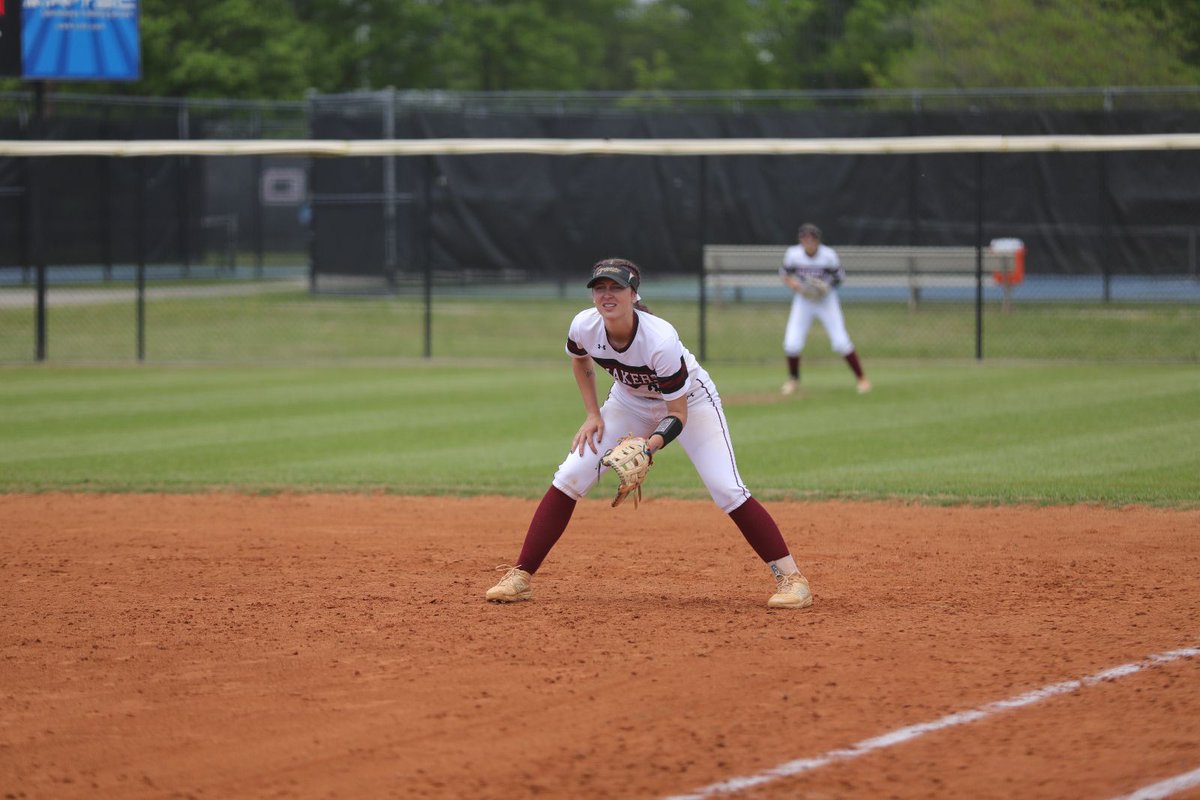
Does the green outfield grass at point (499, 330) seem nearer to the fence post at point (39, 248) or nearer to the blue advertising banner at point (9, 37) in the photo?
the fence post at point (39, 248)

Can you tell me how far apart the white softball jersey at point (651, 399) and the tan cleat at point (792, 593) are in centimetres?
47

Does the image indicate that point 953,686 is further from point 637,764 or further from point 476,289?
point 476,289

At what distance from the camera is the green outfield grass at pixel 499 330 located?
66.1 feet

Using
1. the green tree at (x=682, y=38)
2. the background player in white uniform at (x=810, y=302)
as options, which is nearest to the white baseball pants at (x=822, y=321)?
the background player in white uniform at (x=810, y=302)

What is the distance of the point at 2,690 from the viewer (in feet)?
18.6

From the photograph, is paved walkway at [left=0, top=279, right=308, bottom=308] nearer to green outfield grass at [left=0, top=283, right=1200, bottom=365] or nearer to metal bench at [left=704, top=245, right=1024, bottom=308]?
green outfield grass at [left=0, top=283, right=1200, bottom=365]

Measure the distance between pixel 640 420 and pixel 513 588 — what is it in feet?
3.50

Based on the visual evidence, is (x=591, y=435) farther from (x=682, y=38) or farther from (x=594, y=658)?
(x=682, y=38)

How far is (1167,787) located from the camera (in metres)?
4.46

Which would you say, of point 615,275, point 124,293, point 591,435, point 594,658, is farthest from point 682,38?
point 594,658

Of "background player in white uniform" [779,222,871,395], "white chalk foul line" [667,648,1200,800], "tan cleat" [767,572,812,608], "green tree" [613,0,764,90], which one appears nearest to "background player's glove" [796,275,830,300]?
"background player in white uniform" [779,222,871,395]

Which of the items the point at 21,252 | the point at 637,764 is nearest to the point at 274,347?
the point at 21,252

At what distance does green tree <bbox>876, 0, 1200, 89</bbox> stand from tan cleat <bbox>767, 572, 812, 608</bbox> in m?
23.5

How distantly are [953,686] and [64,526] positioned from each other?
6458 mm
